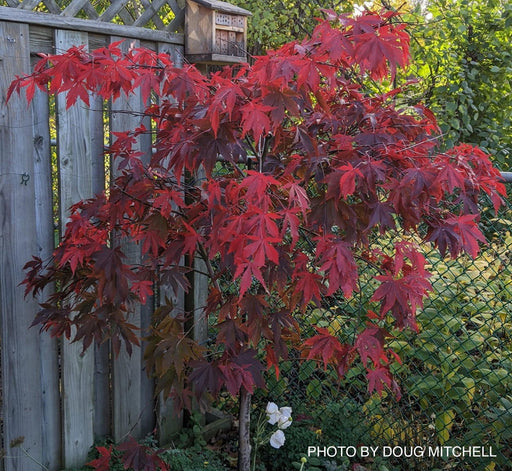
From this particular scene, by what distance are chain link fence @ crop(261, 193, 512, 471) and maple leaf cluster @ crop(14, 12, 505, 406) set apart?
53 cm

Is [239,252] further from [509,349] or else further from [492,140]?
[492,140]

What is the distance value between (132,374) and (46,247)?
768mm

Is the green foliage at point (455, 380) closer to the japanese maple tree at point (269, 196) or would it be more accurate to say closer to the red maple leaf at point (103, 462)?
the japanese maple tree at point (269, 196)

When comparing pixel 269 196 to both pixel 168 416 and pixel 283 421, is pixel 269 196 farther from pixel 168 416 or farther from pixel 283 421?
pixel 168 416

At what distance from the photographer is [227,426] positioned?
315 centimetres

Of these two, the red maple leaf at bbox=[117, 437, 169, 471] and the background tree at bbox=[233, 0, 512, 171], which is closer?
the red maple leaf at bbox=[117, 437, 169, 471]

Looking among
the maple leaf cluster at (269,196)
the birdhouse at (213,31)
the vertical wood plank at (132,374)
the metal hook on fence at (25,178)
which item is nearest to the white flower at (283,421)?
the maple leaf cluster at (269,196)

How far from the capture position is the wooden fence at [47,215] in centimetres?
231

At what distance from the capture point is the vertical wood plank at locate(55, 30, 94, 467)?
2453 mm

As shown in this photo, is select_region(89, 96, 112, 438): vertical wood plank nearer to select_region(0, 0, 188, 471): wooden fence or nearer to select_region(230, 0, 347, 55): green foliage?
select_region(0, 0, 188, 471): wooden fence

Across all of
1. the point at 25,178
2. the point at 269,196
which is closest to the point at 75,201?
the point at 25,178

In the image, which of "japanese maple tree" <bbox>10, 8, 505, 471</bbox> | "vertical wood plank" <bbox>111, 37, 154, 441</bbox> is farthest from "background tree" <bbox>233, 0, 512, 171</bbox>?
"japanese maple tree" <bbox>10, 8, 505, 471</bbox>

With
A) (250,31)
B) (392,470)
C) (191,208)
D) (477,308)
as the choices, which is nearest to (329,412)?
(392,470)

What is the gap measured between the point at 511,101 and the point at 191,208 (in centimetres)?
431
